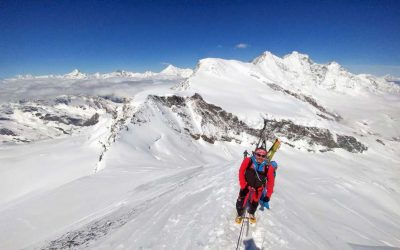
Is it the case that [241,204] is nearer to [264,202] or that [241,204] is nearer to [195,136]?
[264,202]

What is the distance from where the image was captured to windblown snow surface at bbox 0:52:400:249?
10.9 metres

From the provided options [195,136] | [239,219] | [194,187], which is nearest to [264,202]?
[239,219]

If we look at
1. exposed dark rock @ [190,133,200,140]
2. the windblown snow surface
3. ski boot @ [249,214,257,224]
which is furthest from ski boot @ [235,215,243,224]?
exposed dark rock @ [190,133,200,140]

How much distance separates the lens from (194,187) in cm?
1612

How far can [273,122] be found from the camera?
109 metres

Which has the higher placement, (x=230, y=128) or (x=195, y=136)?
(x=230, y=128)

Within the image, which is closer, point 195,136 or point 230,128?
point 195,136

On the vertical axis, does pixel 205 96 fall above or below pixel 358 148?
above

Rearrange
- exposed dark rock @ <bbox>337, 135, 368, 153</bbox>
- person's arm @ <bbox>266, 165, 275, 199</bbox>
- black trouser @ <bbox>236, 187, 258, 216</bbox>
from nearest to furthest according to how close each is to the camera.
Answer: black trouser @ <bbox>236, 187, 258, 216</bbox> < person's arm @ <bbox>266, 165, 275, 199</bbox> < exposed dark rock @ <bbox>337, 135, 368, 153</bbox>

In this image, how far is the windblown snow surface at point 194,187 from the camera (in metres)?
10.9

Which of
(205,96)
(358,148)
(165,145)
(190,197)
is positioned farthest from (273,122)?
(190,197)

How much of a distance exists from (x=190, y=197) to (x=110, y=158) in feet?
111

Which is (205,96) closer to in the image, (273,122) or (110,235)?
(273,122)

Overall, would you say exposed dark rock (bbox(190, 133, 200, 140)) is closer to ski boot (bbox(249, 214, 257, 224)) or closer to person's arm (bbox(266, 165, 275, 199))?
person's arm (bbox(266, 165, 275, 199))
